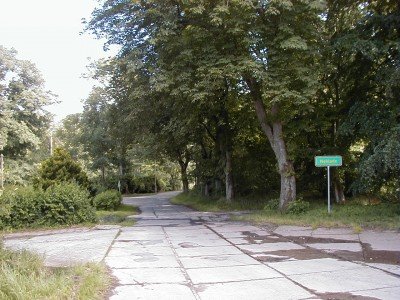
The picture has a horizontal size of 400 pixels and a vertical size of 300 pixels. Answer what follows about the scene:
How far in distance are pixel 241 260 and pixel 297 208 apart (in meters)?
8.47

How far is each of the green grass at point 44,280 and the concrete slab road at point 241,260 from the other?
1.09 feet

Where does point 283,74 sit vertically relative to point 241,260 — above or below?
above

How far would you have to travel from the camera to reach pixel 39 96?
36.1m

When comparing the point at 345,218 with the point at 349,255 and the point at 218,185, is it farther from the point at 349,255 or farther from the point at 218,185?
the point at 218,185

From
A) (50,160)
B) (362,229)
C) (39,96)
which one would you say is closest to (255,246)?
(362,229)

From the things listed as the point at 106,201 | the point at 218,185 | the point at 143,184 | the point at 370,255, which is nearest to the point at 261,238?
the point at 370,255

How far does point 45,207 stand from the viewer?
A: 1465cm

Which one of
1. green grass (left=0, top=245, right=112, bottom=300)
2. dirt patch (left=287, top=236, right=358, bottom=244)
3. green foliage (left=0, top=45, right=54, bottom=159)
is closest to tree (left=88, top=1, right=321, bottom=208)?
dirt patch (left=287, top=236, right=358, bottom=244)

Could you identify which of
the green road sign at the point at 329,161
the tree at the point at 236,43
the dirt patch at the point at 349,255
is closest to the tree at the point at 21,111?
the tree at the point at 236,43

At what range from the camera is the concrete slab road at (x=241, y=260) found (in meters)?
5.82

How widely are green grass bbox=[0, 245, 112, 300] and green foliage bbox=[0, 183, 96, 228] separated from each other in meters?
7.71

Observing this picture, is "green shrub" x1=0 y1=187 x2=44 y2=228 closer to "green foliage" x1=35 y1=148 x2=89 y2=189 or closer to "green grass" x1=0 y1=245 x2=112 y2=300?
"green foliage" x1=35 y1=148 x2=89 y2=189

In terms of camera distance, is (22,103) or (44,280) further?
(22,103)

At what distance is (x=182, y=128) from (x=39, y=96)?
20.1 metres
